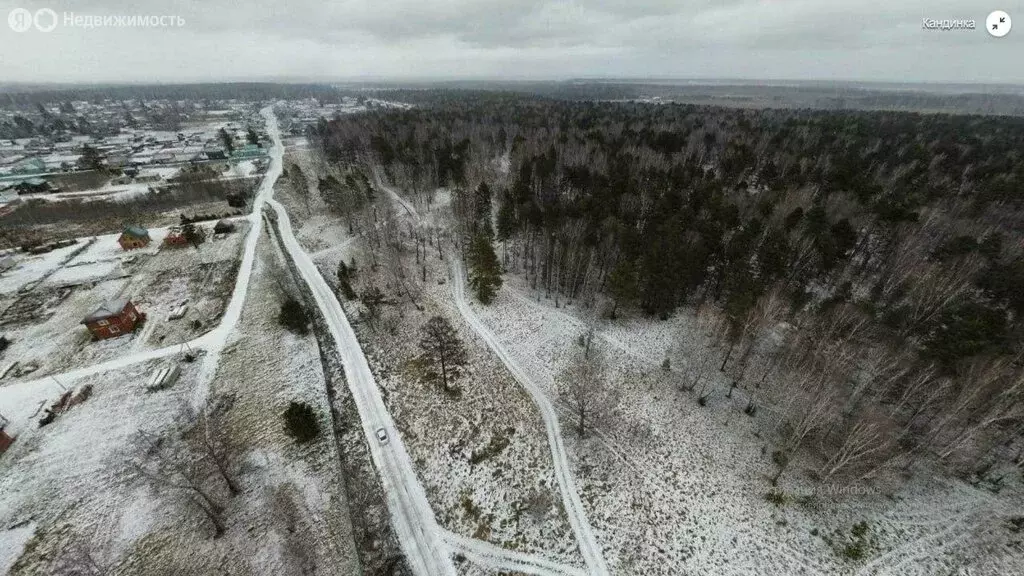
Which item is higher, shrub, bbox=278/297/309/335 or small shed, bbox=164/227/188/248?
small shed, bbox=164/227/188/248

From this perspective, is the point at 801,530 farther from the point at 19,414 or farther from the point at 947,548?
the point at 19,414

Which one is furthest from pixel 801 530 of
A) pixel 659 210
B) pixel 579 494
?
pixel 659 210

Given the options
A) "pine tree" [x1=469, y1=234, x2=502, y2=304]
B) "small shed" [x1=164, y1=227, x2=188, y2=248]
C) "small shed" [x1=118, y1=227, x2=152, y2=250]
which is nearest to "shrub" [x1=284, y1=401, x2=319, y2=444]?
"pine tree" [x1=469, y1=234, x2=502, y2=304]

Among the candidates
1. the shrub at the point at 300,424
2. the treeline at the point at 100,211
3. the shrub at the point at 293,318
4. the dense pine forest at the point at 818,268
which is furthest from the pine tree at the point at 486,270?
the treeline at the point at 100,211

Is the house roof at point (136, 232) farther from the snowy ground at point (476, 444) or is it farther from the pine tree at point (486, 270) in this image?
the pine tree at point (486, 270)

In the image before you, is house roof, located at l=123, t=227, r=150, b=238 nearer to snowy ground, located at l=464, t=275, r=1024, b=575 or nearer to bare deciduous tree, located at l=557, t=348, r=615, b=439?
bare deciduous tree, located at l=557, t=348, r=615, b=439
